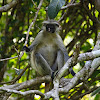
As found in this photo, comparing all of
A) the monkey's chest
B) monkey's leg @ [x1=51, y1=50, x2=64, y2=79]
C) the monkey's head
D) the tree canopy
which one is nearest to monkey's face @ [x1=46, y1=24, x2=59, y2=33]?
the monkey's head

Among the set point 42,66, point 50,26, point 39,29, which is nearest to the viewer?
point 42,66

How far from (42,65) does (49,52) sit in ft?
1.85

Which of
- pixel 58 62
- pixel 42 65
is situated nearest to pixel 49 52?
pixel 58 62

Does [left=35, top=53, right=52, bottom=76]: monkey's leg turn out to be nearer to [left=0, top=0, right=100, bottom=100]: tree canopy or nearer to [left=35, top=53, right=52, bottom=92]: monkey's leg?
[left=35, top=53, right=52, bottom=92]: monkey's leg

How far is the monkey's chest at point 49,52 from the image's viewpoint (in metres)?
6.54

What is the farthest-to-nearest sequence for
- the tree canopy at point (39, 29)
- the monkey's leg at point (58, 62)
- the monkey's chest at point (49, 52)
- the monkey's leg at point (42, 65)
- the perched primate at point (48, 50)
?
the monkey's chest at point (49, 52) < the monkey's leg at point (58, 62) < the perched primate at point (48, 50) < the monkey's leg at point (42, 65) < the tree canopy at point (39, 29)

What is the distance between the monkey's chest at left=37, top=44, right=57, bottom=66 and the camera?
6.54m

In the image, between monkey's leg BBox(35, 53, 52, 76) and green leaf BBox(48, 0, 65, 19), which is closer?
green leaf BBox(48, 0, 65, 19)

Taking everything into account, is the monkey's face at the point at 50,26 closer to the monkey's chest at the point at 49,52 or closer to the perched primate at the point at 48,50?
the perched primate at the point at 48,50

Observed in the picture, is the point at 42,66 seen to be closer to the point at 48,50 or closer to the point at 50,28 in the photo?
the point at 48,50

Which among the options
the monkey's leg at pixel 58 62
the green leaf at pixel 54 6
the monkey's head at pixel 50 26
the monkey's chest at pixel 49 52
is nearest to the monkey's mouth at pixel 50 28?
the monkey's head at pixel 50 26

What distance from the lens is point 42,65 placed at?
6.15 metres

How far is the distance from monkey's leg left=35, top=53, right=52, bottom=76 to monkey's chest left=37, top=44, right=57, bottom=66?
1.09 feet

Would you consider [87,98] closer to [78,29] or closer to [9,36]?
[78,29]
